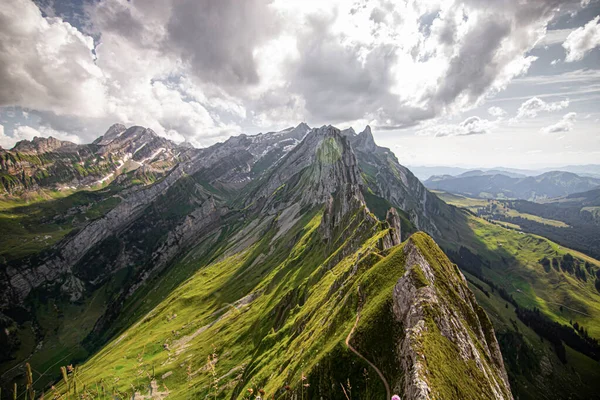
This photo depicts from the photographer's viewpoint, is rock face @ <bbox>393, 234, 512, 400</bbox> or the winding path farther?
the winding path

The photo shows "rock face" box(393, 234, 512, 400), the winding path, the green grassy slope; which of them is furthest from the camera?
the green grassy slope

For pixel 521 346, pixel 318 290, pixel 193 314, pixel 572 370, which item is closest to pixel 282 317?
pixel 318 290

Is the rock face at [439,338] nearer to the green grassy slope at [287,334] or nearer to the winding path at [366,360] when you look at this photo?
the green grassy slope at [287,334]

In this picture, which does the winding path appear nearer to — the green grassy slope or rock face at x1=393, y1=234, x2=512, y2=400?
the green grassy slope

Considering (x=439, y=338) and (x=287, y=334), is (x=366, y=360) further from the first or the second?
(x=287, y=334)

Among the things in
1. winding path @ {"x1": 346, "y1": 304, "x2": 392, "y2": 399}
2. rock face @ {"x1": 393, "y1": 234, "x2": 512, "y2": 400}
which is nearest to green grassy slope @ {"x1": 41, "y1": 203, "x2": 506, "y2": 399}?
winding path @ {"x1": 346, "y1": 304, "x2": 392, "y2": 399}

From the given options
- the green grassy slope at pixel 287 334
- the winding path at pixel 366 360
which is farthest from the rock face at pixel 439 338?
the winding path at pixel 366 360

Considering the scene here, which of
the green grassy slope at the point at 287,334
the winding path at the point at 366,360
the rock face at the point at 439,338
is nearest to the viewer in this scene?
the rock face at the point at 439,338

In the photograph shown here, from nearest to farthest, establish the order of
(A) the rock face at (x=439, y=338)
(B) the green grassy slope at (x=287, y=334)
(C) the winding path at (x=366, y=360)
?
(A) the rock face at (x=439, y=338) < (C) the winding path at (x=366, y=360) < (B) the green grassy slope at (x=287, y=334)
